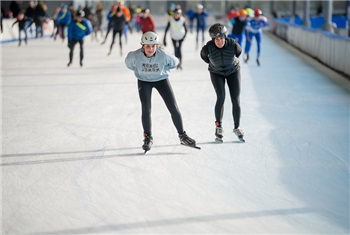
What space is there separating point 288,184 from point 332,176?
0.46 metres

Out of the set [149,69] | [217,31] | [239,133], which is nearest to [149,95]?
[149,69]

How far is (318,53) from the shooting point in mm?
14484

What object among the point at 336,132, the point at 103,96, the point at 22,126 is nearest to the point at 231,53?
the point at 336,132

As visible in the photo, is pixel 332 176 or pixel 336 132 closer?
pixel 332 176

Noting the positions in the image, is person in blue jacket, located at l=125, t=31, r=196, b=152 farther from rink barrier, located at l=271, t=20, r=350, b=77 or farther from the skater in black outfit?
rink barrier, located at l=271, t=20, r=350, b=77

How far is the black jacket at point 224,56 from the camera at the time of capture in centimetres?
601

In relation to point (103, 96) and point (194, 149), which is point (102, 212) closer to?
point (194, 149)

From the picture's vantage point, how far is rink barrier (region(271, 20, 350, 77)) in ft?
37.5

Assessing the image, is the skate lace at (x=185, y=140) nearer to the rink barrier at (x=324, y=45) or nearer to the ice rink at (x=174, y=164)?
the ice rink at (x=174, y=164)

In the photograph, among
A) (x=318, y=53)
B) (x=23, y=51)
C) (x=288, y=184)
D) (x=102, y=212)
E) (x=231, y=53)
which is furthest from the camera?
(x=23, y=51)

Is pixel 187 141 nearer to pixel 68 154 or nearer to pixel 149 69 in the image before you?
pixel 149 69

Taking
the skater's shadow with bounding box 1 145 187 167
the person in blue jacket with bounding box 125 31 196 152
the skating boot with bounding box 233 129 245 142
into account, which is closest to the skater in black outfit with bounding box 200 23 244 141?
the skating boot with bounding box 233 129 245 142

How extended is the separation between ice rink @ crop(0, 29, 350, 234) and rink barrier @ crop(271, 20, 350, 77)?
104cm

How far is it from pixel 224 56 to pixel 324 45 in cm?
837
